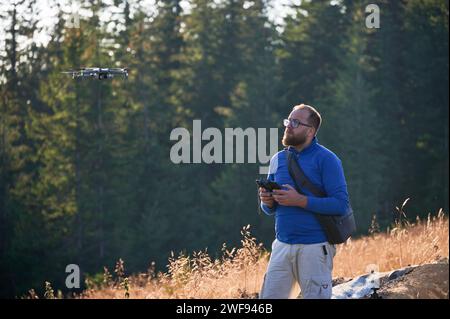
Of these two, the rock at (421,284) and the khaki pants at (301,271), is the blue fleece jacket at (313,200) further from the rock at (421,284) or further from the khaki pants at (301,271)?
the rock at (421,284)

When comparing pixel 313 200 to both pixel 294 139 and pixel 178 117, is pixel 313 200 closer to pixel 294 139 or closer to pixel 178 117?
pixel 294 139

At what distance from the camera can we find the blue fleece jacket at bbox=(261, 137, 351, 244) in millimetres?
6438

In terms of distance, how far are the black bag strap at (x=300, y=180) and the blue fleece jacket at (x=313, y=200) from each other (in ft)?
0.10

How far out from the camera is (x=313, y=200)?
6422mm

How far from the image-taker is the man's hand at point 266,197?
6621 mm

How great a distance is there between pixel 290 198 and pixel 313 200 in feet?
0.58

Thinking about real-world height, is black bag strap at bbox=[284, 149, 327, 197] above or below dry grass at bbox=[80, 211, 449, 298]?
above

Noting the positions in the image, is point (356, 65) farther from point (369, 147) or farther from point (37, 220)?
point (37, 220)

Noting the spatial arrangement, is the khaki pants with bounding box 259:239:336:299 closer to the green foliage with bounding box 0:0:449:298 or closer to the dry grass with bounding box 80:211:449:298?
the dry grass with bounding box 80:211:449:298

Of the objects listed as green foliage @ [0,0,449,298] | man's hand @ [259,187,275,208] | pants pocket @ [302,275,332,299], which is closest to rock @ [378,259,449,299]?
pants pocket @ [302,275,332,299]

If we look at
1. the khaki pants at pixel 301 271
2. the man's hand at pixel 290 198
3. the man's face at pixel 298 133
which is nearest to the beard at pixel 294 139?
the man's face at pixel 298 133

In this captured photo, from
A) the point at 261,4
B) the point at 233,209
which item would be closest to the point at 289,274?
the point at 233,209

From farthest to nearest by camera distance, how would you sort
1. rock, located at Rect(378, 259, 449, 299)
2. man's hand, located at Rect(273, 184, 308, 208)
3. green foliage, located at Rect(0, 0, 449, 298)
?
green foliage, located at Rect(0, 0, 449, 298), rock, located at Rect(378, 259, 449, 299), man's hand, located at Rect(273, 184, 308, 208)

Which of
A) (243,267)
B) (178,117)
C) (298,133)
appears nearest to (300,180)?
(298,133)
